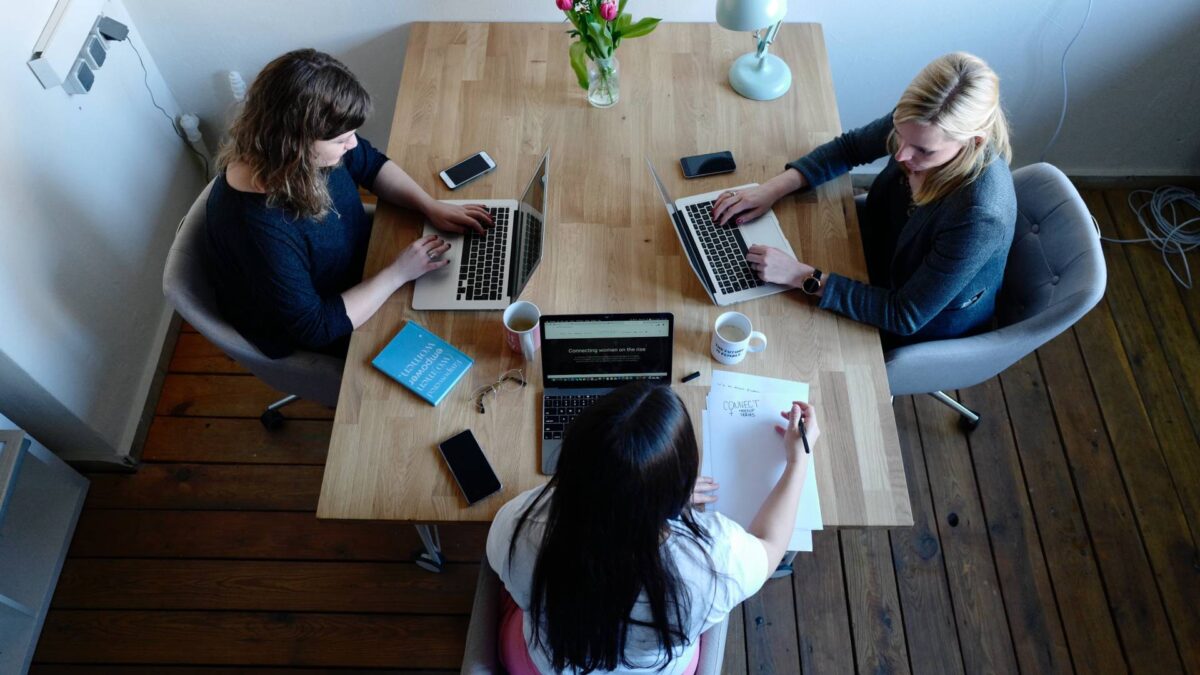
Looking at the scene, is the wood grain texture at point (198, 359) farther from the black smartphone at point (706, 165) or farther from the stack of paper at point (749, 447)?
the stack of paper at point (749, 447)

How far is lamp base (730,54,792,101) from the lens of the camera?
207cm

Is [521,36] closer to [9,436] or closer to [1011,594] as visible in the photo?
[9,436]

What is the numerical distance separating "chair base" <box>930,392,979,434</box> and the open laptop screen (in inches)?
45.4

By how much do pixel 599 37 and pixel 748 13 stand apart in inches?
14.2

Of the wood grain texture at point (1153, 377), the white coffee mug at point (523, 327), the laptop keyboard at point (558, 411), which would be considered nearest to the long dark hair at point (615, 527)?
the laptop keyboard at point (558, 411)

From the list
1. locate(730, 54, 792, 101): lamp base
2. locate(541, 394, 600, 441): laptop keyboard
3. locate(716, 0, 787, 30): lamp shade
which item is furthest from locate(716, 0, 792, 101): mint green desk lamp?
locate(541, 394, 600, 441): laptop keyboard

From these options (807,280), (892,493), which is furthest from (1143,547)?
(807,280)

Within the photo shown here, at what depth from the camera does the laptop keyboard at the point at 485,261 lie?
1.76 meters

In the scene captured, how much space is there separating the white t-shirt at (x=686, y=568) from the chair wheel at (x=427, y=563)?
3.02 feet

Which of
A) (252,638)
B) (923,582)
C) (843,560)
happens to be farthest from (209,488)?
(923,582)

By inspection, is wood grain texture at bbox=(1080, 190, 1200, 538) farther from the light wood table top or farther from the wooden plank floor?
the light wood table top

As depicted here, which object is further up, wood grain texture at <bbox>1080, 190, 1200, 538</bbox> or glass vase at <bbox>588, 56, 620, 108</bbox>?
glass vase at <bbox>588, 56, 620, 108</bbox>

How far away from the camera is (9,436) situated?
1914 millimetres

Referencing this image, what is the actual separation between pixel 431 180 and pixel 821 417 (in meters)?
1.05
